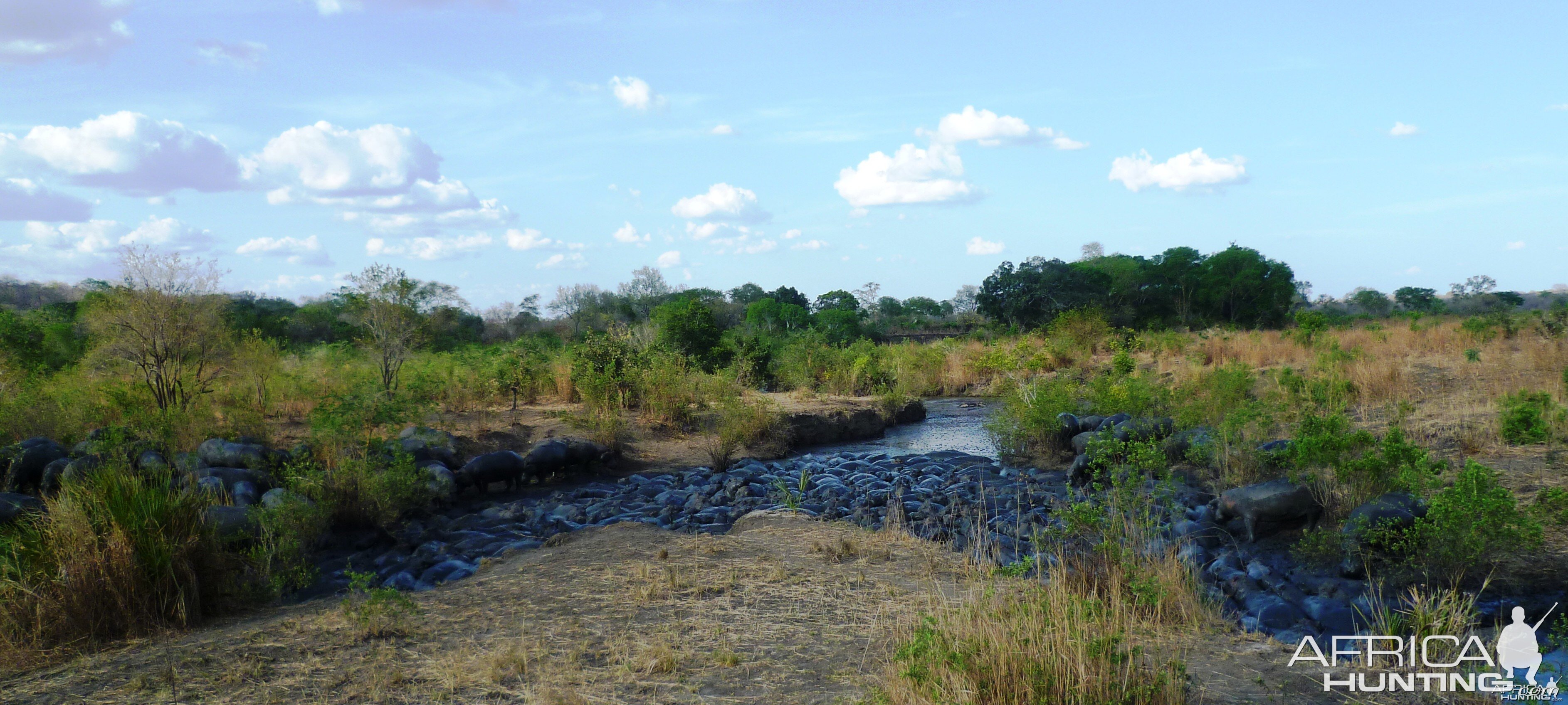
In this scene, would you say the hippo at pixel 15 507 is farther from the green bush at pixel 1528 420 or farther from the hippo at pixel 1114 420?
the green bush at pixel 1528 420

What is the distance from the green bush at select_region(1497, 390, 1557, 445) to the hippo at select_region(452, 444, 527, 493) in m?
12.3

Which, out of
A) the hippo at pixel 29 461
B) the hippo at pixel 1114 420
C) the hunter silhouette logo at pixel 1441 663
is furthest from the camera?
the hippo at pixel 1114 420

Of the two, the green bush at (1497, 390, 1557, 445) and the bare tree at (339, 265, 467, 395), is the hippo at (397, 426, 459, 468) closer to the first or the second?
the bare tree at (339, 265, 467, 395)

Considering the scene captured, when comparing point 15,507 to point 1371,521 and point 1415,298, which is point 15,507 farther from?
point 1415,298

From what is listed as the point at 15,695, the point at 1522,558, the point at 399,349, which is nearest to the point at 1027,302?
the point at 399,349

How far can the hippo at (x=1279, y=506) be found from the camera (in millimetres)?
8195

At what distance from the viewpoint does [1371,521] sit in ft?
23.4

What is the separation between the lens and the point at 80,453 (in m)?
10.2

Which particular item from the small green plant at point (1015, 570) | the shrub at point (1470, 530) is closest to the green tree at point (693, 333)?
the small green plant at point (1015, 570)

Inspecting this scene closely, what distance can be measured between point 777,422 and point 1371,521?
972cm

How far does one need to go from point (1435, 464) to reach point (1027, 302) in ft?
102

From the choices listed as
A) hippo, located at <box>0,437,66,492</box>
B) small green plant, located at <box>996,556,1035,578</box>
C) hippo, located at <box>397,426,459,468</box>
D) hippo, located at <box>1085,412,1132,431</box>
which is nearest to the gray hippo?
hippo, located at <box>397,426,459,468</box>

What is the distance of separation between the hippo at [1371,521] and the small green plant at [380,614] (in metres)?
7.26

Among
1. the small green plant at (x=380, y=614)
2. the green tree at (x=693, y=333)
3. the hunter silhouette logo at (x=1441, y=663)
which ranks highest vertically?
the green tree at (x=693, y=333)
